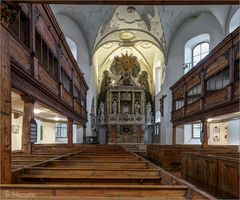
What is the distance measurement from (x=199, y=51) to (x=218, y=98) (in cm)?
1027

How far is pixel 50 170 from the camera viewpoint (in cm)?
482

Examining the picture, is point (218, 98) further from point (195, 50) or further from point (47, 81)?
point (195, 50)

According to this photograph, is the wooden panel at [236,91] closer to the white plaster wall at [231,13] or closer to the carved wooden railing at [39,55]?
the white plaster wall at [231,13]

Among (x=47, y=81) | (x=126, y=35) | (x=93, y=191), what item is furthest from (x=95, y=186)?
(x=126, y=35)

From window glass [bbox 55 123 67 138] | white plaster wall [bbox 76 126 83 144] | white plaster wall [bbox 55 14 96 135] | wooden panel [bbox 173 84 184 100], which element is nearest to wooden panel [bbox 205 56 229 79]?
wooden panel [bbox 173 84 184 100]

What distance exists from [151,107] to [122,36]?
7828mm

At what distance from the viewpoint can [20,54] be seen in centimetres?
768

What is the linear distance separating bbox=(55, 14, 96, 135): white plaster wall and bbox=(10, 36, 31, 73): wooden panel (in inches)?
556

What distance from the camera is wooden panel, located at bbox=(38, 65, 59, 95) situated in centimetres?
952

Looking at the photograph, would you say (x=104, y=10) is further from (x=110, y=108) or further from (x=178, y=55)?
(x=110, y=108)

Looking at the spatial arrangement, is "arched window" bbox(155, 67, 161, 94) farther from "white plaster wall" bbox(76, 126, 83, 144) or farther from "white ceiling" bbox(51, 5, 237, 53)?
"white plaster wall" bbox(76, 126, 83, 144)

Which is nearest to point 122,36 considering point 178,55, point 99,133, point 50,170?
point 178,55

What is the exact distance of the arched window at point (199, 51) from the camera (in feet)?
71.5

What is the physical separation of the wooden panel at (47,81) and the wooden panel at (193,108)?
758 centimetres
